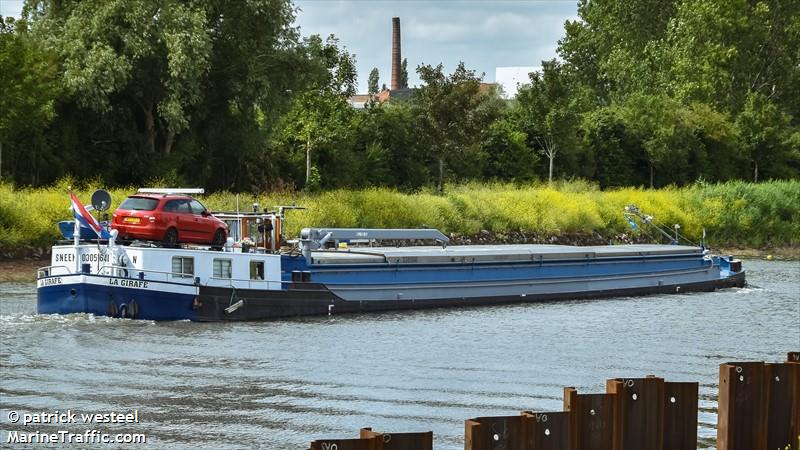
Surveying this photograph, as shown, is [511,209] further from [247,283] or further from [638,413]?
[638,413]

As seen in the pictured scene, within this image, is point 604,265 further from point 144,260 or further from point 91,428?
point 91,428

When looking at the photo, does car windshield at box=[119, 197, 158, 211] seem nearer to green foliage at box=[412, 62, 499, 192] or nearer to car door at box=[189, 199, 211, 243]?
car door at box=[189, 199, 211, 243]

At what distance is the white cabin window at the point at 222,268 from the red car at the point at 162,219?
965 mm

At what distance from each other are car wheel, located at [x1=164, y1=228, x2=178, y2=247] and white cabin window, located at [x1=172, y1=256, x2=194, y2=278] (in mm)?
589

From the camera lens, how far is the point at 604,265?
45.2 metres

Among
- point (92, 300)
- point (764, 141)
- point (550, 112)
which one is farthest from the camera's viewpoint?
point (764, 141)

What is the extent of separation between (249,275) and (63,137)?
2011 cm

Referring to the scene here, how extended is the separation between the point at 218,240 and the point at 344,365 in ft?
31.9

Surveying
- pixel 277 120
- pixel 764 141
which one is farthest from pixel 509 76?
pixel 277 120

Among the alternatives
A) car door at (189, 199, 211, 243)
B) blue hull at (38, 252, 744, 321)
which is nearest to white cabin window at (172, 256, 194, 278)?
blue hull at (38, 252, 744, 321)

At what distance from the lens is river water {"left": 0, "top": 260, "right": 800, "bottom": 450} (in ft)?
65.1

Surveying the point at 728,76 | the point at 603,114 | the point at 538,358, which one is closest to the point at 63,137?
the point at 538,358

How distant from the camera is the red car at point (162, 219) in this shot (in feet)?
107

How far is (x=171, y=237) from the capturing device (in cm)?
3291
